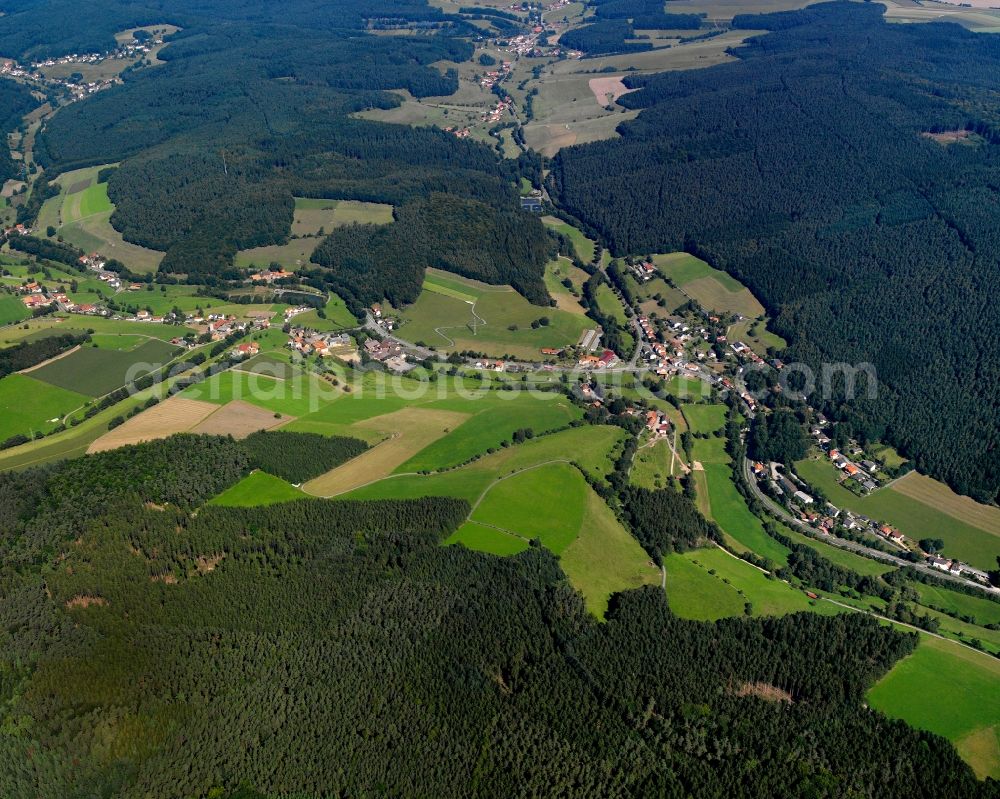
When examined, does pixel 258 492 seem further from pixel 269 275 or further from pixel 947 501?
pixel 947 501

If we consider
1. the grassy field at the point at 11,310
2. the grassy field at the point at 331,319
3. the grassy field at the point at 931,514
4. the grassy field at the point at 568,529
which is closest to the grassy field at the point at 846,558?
the grassy field at the point at 931,514

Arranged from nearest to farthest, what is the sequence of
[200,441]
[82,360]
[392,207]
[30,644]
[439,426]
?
[30,644], [200,441], [439,426], [82,360], [392,207]

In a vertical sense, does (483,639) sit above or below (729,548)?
above

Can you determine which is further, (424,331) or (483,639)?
(424,331)

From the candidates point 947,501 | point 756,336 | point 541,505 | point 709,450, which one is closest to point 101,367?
point 541,505

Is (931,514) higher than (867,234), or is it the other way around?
(867,234)

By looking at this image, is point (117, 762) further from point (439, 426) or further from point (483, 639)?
point (439, 426)

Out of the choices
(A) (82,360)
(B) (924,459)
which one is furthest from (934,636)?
(A) (82,360)

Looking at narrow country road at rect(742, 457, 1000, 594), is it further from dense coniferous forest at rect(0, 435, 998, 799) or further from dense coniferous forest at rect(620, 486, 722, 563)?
dense coniferous forest at rect(0, 435, 998, 799)
